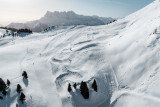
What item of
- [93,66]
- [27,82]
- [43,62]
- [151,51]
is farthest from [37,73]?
[151,51]

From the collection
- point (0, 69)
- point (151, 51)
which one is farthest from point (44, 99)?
point (151, 51)

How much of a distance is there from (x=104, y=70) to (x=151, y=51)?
11.7m

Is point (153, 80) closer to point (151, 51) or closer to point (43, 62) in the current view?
point (151, 51)

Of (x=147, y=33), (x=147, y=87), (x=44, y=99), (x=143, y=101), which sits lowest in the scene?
(x=44, y=99)

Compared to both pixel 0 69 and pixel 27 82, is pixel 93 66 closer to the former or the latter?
pixel 27 82

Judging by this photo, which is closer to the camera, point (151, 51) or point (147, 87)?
point (147, 87)

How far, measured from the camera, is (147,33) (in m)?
33.5

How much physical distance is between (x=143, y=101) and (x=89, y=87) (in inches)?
440

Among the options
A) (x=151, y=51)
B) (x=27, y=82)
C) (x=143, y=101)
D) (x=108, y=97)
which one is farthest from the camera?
(x=27, y=82)

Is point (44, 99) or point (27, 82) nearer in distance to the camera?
point (44, 99)

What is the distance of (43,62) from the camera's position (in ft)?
137

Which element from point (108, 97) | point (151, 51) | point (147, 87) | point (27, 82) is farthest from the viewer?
point (27, 82)

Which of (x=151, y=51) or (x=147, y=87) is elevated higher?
(x=151, y=51)

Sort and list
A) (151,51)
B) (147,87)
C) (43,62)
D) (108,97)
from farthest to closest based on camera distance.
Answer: (43,62) → (151,51) → (108,97) → (147,87)
